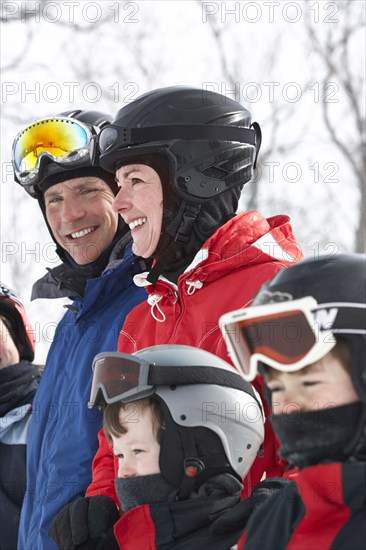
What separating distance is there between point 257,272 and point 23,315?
2624 mm

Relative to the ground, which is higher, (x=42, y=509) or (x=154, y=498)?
(x=154, y=498)

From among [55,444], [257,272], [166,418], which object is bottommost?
[55,444]

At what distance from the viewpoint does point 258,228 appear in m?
3.41

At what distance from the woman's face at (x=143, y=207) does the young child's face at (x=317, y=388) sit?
137 cm

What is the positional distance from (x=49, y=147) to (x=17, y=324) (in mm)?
1268

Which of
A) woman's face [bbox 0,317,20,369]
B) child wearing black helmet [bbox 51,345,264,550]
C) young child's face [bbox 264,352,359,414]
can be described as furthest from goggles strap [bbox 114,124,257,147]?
woman's face [bbox 0,317,20,369]

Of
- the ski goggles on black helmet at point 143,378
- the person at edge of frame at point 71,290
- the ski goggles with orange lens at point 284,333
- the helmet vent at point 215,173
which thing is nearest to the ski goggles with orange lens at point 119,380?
the ski goggles on black helmet at point 143,378

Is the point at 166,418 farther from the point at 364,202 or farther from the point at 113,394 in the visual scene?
the point at 364,202

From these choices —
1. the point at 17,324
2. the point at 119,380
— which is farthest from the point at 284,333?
the point at 17,324

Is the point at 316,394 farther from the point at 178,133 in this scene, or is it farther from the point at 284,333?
the point at 178,133

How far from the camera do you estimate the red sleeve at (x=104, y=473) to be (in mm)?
3293

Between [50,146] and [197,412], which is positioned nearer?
[197,412]

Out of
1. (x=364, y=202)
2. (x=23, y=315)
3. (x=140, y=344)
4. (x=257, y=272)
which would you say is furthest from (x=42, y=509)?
(x=364, y=202)

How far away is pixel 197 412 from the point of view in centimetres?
296
